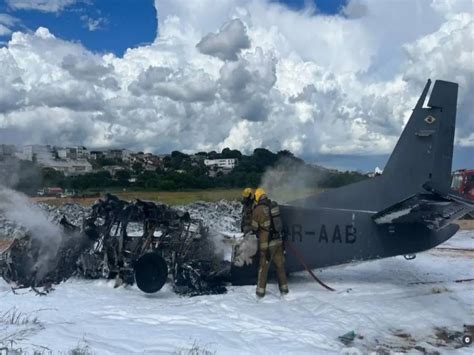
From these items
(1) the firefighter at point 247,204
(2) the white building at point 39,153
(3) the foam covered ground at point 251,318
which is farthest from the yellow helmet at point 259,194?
(2) the white building at point 39,153

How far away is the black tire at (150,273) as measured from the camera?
32.1 feet

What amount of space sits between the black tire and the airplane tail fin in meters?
5.61

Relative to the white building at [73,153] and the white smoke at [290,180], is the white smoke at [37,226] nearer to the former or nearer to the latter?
the white building at [73,153]

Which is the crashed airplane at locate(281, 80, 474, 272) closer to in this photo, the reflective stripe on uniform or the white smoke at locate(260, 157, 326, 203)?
the white smoke at locate(260, 157, 326, 203)

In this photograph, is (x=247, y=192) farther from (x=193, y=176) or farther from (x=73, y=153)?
→ (x=193, y=176)

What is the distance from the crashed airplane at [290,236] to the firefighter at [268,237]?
41cm

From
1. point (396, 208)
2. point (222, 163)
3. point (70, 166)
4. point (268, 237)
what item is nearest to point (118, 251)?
point (268, 237)

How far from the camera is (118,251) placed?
10.5 m

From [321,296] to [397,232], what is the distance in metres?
2.40

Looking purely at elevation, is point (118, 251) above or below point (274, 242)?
below

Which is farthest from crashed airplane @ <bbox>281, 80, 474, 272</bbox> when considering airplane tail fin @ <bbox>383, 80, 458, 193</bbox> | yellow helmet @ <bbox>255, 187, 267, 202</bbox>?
yellow helmet @ <bbox>255, 187, 267, 202</bbox>

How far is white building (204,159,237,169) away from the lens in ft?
48.9

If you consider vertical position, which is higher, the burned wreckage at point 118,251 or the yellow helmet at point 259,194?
the yellow helmet at point 259,194

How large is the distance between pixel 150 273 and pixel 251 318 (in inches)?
99.6
